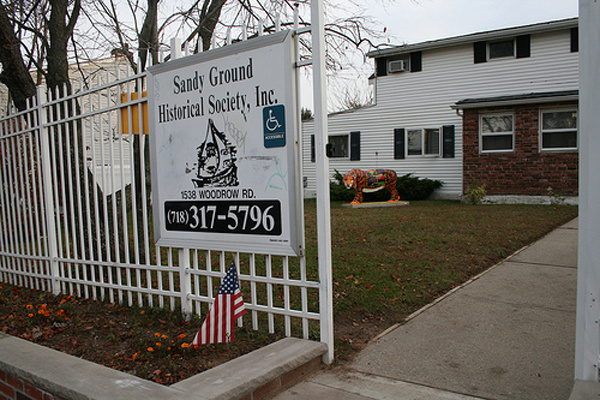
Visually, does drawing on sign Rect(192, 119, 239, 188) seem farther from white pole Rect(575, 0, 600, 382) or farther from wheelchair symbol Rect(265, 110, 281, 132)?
white pole Rect(575, 0, 600, 382)

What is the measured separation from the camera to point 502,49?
1803cm

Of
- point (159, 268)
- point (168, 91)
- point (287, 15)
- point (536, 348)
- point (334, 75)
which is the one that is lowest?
point (536, 348)

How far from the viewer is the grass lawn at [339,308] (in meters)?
3.66

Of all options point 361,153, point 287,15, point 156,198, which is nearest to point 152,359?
point 156,198

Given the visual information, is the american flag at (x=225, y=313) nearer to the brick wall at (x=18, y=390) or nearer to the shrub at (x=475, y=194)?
the brick wall at (x=18, y=390)

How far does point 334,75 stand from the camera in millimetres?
10836

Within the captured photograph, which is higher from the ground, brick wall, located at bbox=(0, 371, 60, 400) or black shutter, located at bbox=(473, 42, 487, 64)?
black shutter, located at bbox=(473, 42, 487, 64)

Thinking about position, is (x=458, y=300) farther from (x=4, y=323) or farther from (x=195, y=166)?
(x=4, y=323)

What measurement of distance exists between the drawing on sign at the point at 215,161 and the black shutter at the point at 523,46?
16.9 meters

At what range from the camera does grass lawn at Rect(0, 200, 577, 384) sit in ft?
12.0

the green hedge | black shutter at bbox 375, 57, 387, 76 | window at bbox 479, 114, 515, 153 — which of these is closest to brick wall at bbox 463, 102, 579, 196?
window at bbox 479, 114, 515, 153

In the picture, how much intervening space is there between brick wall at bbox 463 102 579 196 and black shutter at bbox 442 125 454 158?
5.08 ft

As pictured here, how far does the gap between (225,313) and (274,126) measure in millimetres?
1449

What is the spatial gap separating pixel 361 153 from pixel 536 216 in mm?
10426
